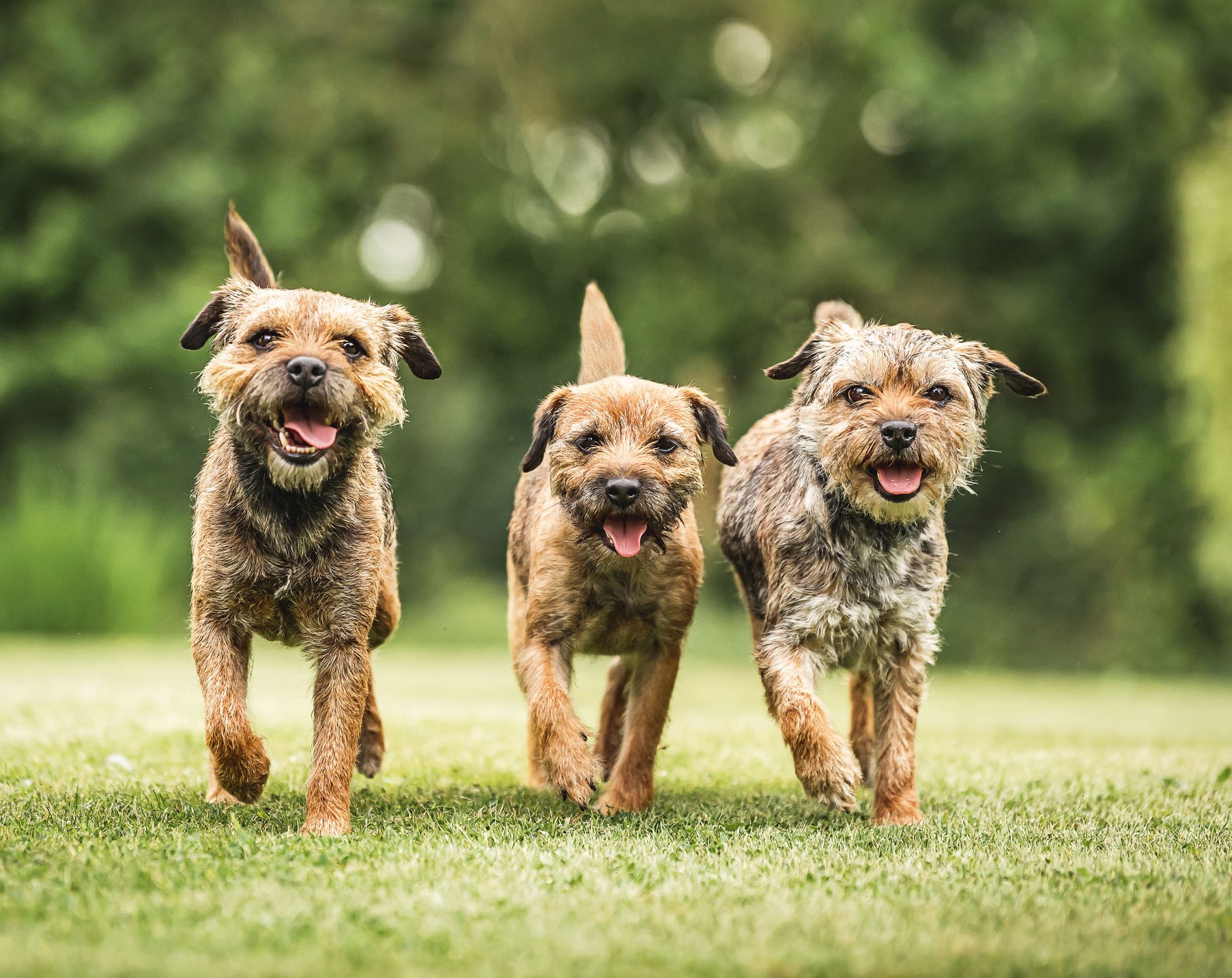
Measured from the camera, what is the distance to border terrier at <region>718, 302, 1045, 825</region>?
17.6 feet

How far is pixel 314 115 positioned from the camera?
26016 mm

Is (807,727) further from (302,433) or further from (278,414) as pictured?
(278,414)

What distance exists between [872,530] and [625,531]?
0.98 m

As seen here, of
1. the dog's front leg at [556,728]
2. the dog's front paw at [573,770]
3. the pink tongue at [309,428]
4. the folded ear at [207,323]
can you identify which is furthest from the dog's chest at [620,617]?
the folded ear at [207,323]

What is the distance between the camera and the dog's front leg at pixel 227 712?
15.7ft

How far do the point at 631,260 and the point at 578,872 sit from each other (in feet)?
74.7

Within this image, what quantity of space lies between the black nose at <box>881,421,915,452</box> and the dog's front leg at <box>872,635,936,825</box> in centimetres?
85

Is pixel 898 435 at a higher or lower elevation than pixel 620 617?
higher

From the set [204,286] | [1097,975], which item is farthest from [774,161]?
[1097,975]

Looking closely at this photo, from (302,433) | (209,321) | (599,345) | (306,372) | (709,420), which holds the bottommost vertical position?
(302,433)

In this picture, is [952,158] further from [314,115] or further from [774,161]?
[314,115]

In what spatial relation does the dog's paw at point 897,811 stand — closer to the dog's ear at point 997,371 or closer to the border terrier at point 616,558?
the border terrier at point 616,558

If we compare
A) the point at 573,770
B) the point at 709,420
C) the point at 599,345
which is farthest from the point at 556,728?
the point at 599,345

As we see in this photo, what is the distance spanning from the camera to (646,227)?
85.2 ft
